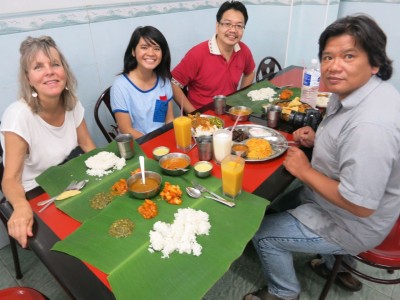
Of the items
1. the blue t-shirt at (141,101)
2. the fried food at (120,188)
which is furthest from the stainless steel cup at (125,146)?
the blue t-shirt at (141,101)

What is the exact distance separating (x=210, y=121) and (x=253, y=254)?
1127 millimetres

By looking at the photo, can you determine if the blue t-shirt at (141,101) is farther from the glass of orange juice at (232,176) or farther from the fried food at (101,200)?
the glass of orange juice at (232,176)

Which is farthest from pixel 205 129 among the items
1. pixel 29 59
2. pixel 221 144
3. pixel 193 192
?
pixel 29 59

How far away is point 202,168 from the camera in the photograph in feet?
4.86

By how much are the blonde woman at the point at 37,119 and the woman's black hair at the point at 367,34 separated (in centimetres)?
152

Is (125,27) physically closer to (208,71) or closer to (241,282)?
(208,71)

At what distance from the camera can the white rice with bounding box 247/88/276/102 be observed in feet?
8.11

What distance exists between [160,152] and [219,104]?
A: 0.74 meters

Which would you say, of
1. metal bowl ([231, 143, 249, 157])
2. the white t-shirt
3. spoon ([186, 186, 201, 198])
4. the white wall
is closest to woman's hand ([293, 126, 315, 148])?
metal bowl ([231, 143, 249, 157])

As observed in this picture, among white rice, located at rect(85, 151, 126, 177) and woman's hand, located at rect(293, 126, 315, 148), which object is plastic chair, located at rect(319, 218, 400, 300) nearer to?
woman's hand, located at rect(293, 126, 315, 148)

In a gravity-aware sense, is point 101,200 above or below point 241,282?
above

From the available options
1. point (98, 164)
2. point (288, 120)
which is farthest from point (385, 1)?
point (98, 164)

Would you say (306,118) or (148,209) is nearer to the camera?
(148,209)

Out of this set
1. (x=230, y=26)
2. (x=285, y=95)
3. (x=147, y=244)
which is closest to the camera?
(x=147, y=244)
